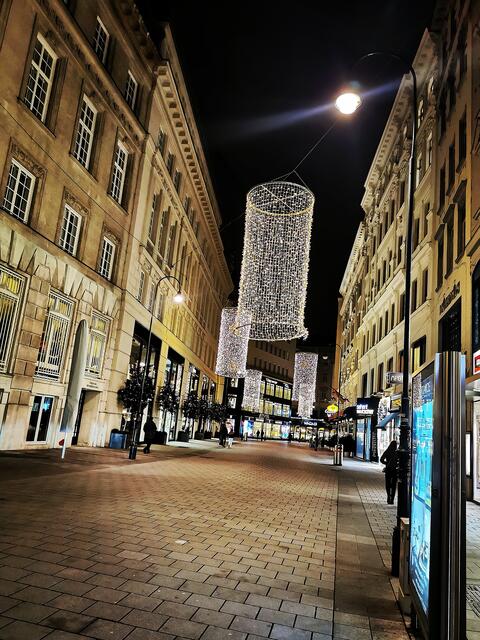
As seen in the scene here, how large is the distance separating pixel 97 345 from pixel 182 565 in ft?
64.3

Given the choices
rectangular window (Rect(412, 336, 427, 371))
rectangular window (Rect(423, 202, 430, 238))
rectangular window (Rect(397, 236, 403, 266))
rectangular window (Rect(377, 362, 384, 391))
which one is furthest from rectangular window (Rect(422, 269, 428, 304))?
rectangular window (Rect(377, 362, 384, 391))

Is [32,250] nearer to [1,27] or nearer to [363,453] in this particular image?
[1,27]

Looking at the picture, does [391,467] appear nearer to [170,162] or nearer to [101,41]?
[101,41]

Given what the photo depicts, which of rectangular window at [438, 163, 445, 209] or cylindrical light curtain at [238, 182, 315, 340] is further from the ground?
rectangular window at [438, 163, 445, 209]

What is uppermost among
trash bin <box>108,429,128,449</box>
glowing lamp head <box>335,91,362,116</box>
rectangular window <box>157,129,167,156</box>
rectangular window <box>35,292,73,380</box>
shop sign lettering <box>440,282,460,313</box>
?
rectangular window <box>157,129,167,156</box>

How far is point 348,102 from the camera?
10133 mm

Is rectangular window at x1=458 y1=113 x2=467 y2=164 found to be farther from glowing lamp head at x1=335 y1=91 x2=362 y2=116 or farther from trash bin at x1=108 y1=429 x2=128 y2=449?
trash bin at x1=108 y1=429 x2=128 y2=449

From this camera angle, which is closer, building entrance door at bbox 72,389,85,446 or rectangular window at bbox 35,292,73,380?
rectangular window at bbox 35,292,73,380

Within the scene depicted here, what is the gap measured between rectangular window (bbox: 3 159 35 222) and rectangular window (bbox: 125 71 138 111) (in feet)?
36.0

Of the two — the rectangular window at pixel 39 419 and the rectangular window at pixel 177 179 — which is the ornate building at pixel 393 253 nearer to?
the rectangular window at pixel 39 419

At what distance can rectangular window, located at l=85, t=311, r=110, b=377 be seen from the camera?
945 inches

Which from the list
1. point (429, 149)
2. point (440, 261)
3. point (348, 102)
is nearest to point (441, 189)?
point (440, 261)

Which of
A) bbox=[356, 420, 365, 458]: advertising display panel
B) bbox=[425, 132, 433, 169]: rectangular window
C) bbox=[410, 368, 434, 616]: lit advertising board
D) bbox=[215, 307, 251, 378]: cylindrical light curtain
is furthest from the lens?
bbox=[215, 307, 251, 378]: cylindrical light curtain

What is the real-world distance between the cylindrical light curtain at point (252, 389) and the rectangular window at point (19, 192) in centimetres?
4449
